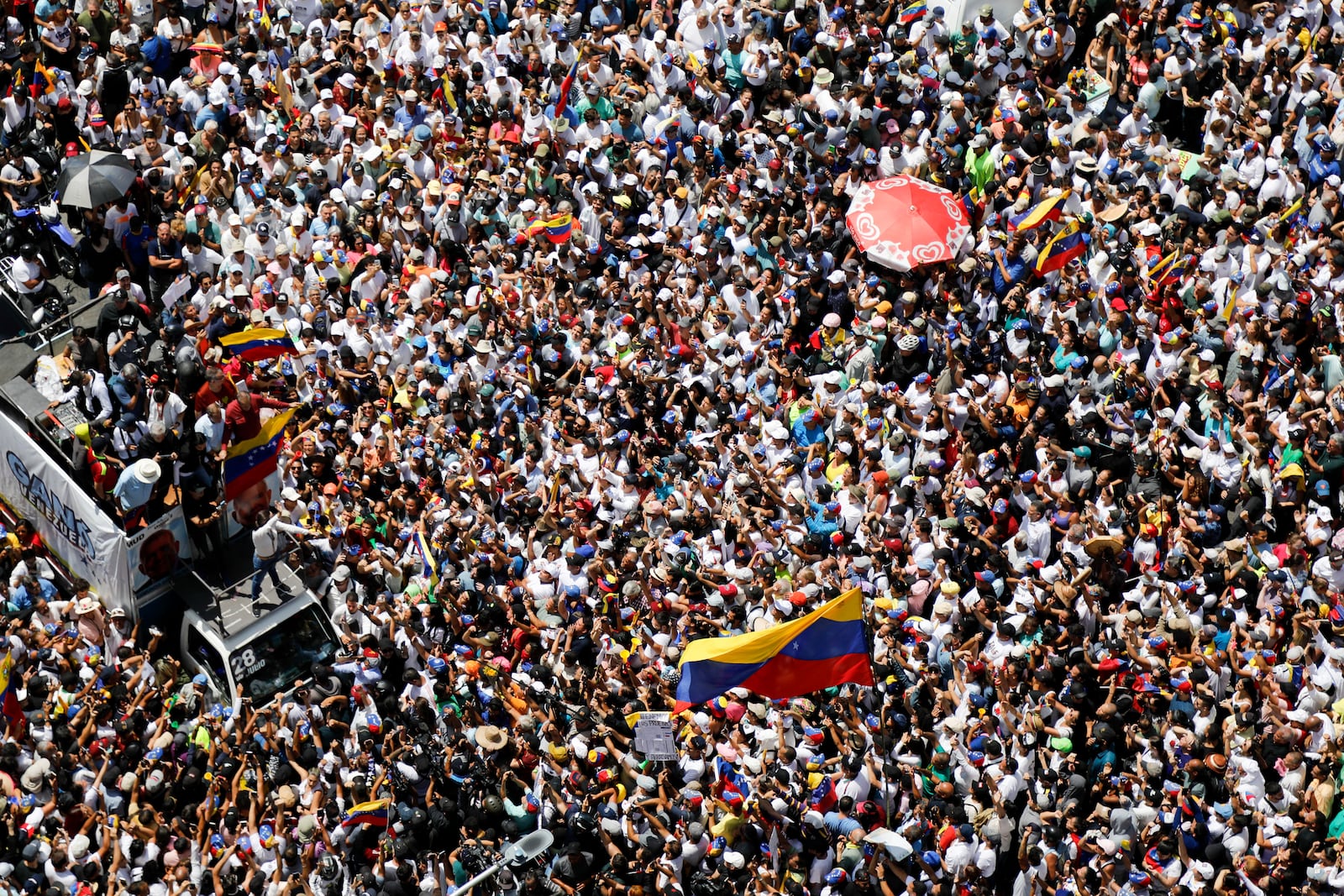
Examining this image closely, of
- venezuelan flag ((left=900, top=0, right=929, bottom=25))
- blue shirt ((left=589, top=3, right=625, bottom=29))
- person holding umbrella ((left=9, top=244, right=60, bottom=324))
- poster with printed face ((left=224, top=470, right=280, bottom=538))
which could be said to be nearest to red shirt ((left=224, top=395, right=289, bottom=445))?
poster with printed face ((left=224, top=470, right=280, bottom=538))

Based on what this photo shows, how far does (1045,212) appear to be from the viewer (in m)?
27.1

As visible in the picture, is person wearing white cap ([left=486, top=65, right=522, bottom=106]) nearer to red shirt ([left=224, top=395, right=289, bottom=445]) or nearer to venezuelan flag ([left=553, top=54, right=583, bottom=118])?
venezuelan flag ([left=553, top=54, right=583, bottom=118])

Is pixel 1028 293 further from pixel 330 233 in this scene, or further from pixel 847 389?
pixel 330 233

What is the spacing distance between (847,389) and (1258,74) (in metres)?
5.99

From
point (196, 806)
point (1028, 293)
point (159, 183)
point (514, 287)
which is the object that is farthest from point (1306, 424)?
point (159, 183)

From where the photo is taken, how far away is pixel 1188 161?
1070 inches

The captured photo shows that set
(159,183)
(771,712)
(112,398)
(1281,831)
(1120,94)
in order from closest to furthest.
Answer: (1281,831) < (771,712) < (112,398) < (1120,94) < (159,183)

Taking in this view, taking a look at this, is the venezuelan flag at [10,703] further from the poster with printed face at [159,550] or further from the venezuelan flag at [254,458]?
the venezuelan flag at [254,458]

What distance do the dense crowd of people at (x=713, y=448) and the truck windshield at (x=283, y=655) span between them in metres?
0.31

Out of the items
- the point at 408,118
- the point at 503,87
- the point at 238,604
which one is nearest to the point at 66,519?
the point at 238,604

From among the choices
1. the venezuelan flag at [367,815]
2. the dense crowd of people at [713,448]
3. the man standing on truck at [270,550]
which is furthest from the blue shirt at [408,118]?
the venezuelan flag at [367,815]

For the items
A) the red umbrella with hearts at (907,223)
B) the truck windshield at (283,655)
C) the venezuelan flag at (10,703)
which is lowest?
the truck windshield at (283,655)

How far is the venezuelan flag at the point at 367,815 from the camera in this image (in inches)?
939

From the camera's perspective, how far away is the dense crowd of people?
2319 centimetres
